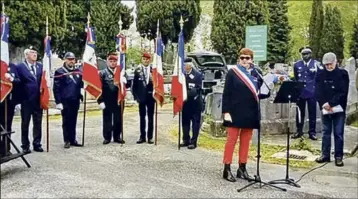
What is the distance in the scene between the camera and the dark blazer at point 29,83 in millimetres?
8266

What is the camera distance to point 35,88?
8.59 m

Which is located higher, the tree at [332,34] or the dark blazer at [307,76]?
the tree at [332,34]

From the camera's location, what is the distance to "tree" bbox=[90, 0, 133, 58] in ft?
84.8

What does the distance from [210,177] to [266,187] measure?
0.85 metres

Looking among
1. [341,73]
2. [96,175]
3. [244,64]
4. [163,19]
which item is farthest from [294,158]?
[163,19]

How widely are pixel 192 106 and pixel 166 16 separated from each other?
17355 mm

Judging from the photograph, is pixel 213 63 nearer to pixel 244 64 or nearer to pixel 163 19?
pixel 163 19

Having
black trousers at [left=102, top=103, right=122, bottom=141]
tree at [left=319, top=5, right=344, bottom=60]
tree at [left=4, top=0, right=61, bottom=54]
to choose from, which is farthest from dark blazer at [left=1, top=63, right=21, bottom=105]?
tree at [left=319, top=5, right=344, bottom=60]

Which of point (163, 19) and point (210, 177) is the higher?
point (163, 19)

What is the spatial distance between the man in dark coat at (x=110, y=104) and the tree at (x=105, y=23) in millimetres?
16144

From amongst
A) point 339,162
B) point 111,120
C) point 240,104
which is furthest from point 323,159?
point 111,120

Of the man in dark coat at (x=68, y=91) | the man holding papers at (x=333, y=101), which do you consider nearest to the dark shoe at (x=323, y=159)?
the man holding papers at (x=333, y=101)

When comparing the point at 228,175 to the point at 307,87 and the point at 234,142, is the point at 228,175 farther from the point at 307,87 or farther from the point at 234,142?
the point at 307,87

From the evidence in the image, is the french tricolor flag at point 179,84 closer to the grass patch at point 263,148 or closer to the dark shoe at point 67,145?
the grass patch at point 263,148
